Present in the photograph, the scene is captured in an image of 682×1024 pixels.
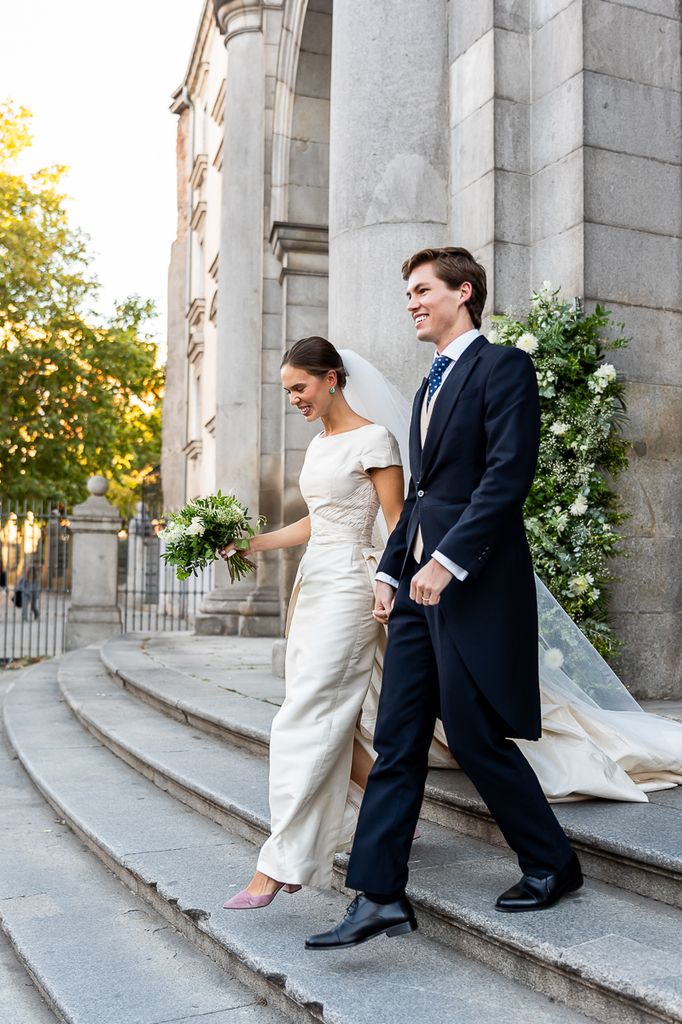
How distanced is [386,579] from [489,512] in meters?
0.56

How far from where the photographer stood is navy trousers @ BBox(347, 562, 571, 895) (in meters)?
3.02

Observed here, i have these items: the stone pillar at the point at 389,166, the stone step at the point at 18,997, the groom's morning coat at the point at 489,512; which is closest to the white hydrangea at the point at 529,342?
the stone pillar at the point at 389,166

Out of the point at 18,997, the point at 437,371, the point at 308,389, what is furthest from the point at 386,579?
the point at 18,997

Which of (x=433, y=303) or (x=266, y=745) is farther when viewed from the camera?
(x=266, y=745)

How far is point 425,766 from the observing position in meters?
3.16

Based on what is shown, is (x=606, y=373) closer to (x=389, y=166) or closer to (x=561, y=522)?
(x=561, y=522)

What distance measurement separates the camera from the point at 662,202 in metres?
6.56

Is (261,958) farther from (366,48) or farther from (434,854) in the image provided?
(366,48)

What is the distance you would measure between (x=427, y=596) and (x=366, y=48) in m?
5.35

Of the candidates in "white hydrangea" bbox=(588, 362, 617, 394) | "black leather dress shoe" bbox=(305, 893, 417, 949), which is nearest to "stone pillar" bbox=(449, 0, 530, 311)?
"white hydrangea" bbox=(588, 362, 617, 394)

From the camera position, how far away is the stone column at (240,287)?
46.8 ft

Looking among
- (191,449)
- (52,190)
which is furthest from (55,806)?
(52,190)

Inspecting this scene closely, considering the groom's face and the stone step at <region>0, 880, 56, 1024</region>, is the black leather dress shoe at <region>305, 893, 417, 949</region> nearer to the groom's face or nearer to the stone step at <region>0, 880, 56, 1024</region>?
the stone step at <region>0, 880, 56, 1024</region>

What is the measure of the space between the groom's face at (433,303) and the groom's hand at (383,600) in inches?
31.8
